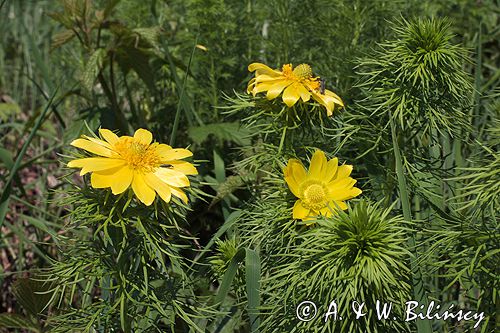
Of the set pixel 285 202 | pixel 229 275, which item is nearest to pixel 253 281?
pixel 229 275

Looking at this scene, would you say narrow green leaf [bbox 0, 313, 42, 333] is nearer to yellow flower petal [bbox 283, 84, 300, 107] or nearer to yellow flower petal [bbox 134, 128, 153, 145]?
yellow flower petal [bbox 134, 128, 153, 145]

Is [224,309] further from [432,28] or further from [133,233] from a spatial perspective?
[432,28]

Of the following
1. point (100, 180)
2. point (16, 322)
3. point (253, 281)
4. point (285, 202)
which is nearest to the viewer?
point (100, 180)

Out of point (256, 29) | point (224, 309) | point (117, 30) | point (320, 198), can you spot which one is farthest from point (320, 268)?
point (256, 29)

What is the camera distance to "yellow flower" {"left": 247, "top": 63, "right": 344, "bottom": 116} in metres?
1.77

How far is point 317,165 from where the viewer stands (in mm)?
1728

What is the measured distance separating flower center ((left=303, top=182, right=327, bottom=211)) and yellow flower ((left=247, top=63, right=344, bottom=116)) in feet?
0.64

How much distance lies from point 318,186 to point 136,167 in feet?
1.37

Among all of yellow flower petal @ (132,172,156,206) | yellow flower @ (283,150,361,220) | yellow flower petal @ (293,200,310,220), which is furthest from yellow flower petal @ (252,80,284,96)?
yellow flower petal @ (132,172,156,206)

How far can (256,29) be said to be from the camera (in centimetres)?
291

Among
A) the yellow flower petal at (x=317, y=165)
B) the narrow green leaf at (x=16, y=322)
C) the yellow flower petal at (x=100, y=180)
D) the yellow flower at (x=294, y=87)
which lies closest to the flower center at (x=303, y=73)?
the yellow flower at (x=294, y=87)

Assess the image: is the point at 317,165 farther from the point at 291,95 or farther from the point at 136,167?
the point at 136,167

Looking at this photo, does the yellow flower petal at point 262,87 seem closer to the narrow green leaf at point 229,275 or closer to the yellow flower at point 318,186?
the yellow flower at point 318,186

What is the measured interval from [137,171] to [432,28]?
73cm
